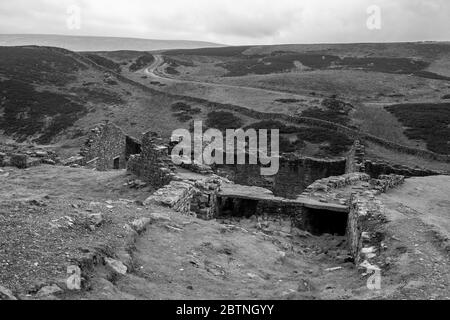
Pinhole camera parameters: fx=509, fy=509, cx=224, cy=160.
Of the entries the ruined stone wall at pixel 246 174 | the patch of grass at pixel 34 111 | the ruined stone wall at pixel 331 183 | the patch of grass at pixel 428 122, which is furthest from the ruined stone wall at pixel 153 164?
the patch of grass at pixel 428 122

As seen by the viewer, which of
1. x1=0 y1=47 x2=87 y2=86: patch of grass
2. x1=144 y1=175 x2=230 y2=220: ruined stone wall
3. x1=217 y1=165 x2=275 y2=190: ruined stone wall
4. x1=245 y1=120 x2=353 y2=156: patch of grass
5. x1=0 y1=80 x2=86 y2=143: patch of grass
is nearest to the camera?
x1=144 y1=175 x2=230 y2=220: ruined stone wall

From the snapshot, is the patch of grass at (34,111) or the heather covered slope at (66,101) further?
the heather covered slope at (66,101)

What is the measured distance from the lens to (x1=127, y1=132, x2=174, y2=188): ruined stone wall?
1856 centimetres

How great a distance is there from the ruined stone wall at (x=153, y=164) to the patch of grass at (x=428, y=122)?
35.5 m

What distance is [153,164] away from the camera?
766 inches

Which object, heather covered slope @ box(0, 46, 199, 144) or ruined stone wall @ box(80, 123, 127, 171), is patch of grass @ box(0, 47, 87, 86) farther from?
ruined stone wall @ box(80, 123, 127, 171)

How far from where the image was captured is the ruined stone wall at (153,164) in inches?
731

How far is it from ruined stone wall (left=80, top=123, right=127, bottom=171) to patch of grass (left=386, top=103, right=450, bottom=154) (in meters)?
31.0

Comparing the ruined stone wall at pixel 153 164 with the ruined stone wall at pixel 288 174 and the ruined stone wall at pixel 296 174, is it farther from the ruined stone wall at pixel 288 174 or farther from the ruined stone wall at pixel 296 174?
the ruined stone wall at pixel 296 174

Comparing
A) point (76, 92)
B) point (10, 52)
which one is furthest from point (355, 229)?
point (10, 52)

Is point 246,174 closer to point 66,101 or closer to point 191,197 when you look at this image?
point 191,197

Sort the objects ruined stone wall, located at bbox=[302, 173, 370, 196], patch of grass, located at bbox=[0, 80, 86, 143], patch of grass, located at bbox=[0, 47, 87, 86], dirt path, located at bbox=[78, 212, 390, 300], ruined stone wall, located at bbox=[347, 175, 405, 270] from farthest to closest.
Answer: patch of grass, located at bbox=[0, 47, 87, 86] → patch of grass, located at bbox=[0, 80, 86, 143] → ruined stone wall, located at bbox=[302, 173, 370, 196] → ruined stone wall, located at bbox=[347, 175, 405, 270] → dirt path, located at bbox=[78, 212, 390, 300]

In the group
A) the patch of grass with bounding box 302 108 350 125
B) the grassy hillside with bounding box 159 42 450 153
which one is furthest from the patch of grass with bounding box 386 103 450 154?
the patch of grass with bounding box 302 108 350 125
